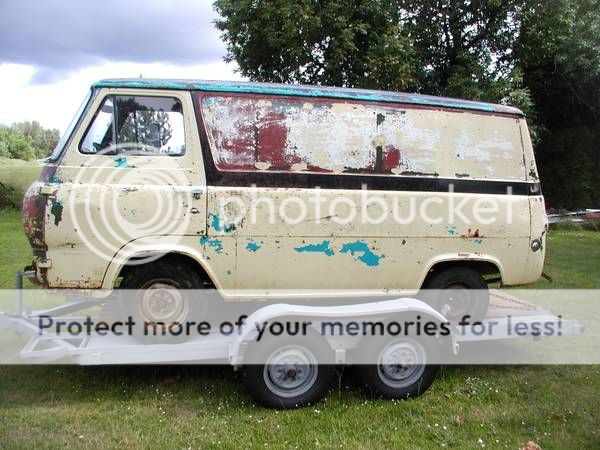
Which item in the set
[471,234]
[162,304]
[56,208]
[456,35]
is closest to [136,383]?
[162,304]

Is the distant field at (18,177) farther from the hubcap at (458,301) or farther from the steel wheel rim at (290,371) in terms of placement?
the hubcap at (458,301)

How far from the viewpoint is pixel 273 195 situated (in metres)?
4.18

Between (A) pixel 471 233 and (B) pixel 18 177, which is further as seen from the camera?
(B) pixel 18 177

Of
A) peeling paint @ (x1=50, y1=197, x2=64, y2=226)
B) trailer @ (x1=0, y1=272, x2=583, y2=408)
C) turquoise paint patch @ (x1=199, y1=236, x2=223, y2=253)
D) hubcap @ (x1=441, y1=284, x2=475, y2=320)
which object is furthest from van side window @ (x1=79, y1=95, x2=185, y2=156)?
hubcap @ (x1=441, y1=284, x2=475, y2=320)

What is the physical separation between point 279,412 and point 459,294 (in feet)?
6.75

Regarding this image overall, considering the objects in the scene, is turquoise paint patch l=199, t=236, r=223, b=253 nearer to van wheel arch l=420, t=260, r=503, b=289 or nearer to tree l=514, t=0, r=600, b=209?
van wheel arch l=420, t=260, r=503, b=289

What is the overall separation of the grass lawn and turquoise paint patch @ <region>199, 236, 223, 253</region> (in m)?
1.20

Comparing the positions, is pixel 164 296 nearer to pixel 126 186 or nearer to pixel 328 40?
pixel 126 186

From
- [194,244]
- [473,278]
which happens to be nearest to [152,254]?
[194,244]

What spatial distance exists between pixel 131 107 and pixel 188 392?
236cm

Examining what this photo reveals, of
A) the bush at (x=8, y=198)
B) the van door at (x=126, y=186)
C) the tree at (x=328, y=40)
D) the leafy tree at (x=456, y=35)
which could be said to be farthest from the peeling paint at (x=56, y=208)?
the bush at (x=8, y=198)

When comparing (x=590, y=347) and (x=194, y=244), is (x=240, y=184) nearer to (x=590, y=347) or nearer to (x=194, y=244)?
(x=194, y=244)

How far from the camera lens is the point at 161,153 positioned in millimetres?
4109

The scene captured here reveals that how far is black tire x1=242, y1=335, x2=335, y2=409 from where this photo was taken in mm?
3826
